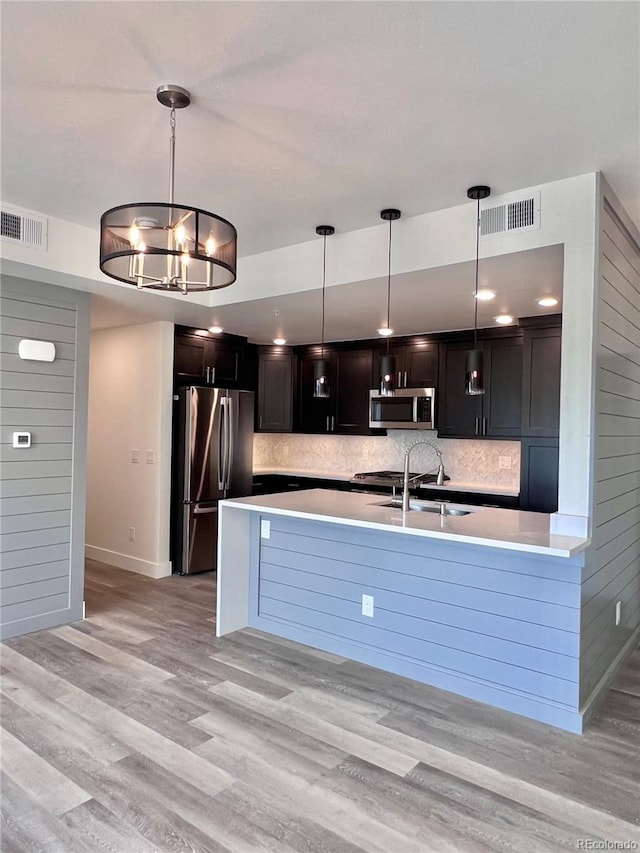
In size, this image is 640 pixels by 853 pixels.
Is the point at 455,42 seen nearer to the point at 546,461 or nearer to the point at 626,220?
the point at 626,220

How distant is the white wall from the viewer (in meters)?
5.41

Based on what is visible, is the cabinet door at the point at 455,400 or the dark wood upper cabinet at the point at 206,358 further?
the dark wood upper cabinet at the point at 206,358

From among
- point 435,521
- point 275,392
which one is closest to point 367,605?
point 435,521

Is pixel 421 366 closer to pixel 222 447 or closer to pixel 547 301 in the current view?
pixel 547 301

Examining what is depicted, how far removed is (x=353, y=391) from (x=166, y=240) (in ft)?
14.4

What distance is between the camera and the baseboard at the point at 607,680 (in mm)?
2812

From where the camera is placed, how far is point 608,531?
Result: 316 centimetres

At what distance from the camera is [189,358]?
5672 millimetres

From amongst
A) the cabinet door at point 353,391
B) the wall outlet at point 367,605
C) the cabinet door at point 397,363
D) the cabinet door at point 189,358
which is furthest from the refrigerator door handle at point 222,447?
the wall outlet at point 367,605

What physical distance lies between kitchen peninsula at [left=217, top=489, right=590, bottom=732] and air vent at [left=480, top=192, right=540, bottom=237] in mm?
1592

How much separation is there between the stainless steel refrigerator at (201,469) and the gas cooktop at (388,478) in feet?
4.43

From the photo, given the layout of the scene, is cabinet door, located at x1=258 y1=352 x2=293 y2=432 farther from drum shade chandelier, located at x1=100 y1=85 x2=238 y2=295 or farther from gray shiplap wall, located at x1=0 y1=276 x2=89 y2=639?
drum shade chandelier, located at x1=100 y1=85 x2=238 y2=295

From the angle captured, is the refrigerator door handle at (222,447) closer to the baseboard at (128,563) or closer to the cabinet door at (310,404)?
the baseboard at (128,563)

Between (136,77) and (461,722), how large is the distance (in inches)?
123
